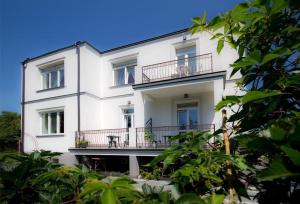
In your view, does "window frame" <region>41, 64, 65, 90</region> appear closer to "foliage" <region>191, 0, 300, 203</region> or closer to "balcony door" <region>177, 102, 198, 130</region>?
"balcony door" <region>177, 102, 198, 130</region>

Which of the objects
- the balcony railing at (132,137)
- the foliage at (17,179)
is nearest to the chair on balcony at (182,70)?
the balcony railing at (132,137)

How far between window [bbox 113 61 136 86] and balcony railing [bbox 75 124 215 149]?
3.50 m

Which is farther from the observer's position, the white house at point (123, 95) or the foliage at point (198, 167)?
the white house at point (123, 95)

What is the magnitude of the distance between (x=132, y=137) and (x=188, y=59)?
17.7ft

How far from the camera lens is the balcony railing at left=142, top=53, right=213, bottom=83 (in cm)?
1282

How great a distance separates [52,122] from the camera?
1686 cm

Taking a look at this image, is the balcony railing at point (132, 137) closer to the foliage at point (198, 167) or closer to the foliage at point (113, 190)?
the foliage at point (198, 167)

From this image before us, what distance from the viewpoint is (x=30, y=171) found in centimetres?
121

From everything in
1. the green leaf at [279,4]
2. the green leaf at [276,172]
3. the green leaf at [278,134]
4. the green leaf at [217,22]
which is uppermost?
the green leaf at [217,22]

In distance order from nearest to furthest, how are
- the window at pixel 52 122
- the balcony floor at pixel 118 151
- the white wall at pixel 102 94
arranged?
1. the balcony floor at pixel 118 151
2. the white wall at pixel 102 94
3. the window at pixel 52 122

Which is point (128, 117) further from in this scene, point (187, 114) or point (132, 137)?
point (187, 114)

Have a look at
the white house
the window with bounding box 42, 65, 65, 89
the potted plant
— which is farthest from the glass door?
the window with bounding box 42, 65, 65, 89

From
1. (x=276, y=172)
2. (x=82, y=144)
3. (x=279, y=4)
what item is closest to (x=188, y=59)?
(x=82, y=144)

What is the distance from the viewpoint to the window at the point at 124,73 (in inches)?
631
